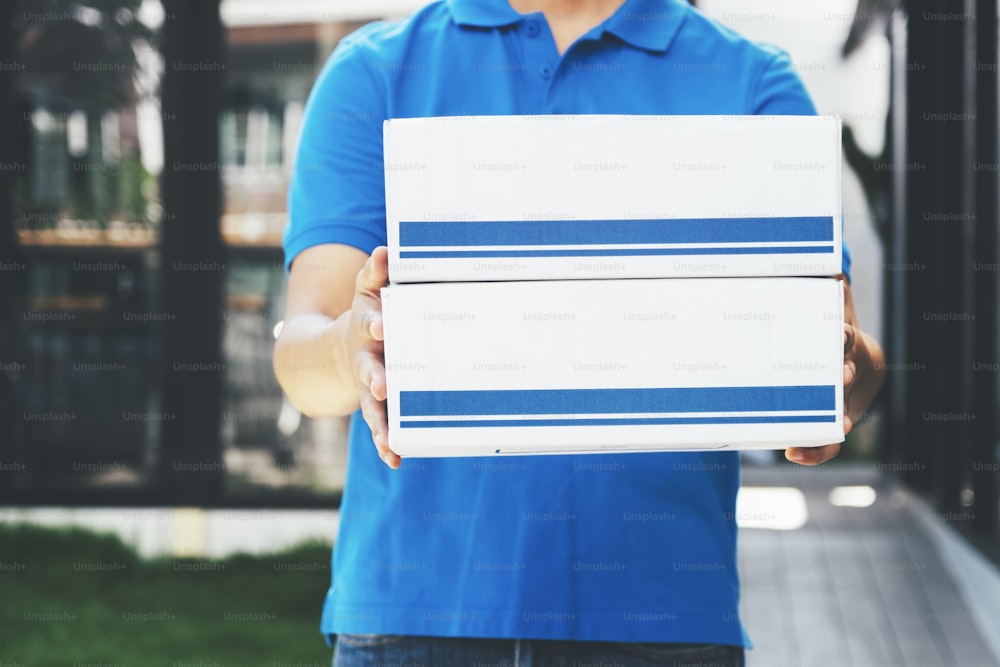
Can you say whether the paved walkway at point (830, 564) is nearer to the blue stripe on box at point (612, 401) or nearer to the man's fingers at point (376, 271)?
the blue stripe on box at point (612, 401)

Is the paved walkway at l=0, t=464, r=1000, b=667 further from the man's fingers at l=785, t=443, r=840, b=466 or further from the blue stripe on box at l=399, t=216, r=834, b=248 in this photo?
the blue stripe on box at l=399, t=216, r=834, b=248

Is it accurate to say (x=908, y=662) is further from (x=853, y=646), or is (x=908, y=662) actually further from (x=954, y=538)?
(x=954, y=538)

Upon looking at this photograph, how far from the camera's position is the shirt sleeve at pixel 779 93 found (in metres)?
0.95

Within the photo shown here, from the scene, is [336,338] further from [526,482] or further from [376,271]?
[526,482]

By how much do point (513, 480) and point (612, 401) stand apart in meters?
0.18

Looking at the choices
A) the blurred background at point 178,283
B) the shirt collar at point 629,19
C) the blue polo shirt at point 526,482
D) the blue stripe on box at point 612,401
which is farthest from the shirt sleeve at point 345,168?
the blurred background at point 178,283

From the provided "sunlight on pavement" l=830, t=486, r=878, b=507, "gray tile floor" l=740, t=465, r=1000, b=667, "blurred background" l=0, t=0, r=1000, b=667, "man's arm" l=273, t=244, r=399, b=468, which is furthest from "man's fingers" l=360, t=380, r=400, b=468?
"sunlight on pavement" l=830, t=486, r=878, b=507

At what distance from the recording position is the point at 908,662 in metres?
2.83

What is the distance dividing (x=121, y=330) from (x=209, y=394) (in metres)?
0.46

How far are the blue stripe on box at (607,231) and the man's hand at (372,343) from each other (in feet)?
0.12

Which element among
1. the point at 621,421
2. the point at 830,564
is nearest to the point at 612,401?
the point at 621,421

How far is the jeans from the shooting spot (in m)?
0.93

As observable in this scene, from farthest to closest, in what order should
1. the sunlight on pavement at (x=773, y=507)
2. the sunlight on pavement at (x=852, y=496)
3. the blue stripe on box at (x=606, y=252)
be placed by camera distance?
the sunlight on pavement at (x=852, y=496), the sunlight on pavement at (x=773, y=507), the blue stripe on box at (x=606, y=252)

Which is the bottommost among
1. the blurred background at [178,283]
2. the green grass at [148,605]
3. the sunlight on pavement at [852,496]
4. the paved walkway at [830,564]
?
the sunlight on pavement at [852,496]
